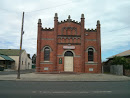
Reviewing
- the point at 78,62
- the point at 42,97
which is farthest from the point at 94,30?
the point at 42,97

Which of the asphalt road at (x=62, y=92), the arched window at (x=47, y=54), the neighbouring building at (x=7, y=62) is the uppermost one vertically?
the arched window at (x=47, y=54)

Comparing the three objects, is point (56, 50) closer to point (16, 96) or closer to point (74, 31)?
point (74, 31)

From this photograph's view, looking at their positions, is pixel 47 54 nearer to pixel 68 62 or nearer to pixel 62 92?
pixel 68 62

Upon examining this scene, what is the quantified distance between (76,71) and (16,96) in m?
15.0

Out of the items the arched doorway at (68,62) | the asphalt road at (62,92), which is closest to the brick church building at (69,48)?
the arched doorway at (68,62)

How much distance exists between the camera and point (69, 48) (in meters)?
21.1

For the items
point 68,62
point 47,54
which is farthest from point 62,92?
point 47,54

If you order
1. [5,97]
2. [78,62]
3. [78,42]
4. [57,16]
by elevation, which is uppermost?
[57,16]

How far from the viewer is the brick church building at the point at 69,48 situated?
2095cm

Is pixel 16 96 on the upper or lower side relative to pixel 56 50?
lower

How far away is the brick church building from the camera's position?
21.0 metres

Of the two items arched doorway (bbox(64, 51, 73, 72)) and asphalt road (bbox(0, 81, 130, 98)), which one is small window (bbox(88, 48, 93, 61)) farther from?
asphalt road (bbox(0, 81, 130, 98))

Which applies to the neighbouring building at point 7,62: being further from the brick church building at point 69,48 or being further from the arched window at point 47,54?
the brick church building at point 69,48

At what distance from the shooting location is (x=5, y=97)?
651 centimetres
